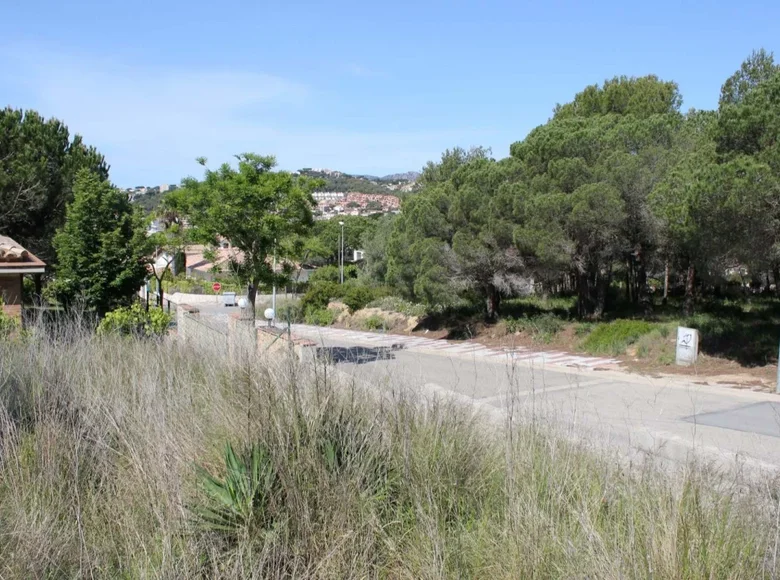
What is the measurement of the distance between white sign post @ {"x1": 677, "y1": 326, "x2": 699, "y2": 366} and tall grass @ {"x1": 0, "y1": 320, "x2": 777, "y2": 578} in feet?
38.8

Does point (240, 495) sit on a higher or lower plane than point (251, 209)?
lower

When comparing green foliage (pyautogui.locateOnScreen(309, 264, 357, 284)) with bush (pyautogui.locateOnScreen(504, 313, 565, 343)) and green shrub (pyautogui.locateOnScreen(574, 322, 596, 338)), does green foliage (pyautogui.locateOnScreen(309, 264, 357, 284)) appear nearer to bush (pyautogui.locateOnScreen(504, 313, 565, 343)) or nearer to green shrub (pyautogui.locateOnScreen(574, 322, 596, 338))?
bush (pyautogui.locateOnScreen(504, 313, 565, 343))

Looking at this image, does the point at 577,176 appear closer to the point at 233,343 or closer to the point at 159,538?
the point at 233,343

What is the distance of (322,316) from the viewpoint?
36.8m

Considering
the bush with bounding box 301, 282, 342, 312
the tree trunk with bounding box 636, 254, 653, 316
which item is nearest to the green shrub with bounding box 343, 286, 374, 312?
the bush with bounding box 301, 282, 342, 312

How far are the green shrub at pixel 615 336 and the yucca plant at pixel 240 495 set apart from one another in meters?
15.8

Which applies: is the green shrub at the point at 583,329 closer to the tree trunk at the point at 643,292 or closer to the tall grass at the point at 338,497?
the tree trunk at the point at 643,292

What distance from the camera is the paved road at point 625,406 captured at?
523 cm

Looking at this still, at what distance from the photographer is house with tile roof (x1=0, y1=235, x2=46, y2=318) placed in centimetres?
1514

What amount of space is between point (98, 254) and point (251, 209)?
245 inches

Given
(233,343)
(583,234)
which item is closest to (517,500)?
(233,343)

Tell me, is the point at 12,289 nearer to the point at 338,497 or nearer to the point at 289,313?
the point at 289,313

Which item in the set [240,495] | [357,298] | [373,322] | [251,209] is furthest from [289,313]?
[357,298]

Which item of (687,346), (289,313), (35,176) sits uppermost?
(35,176)
